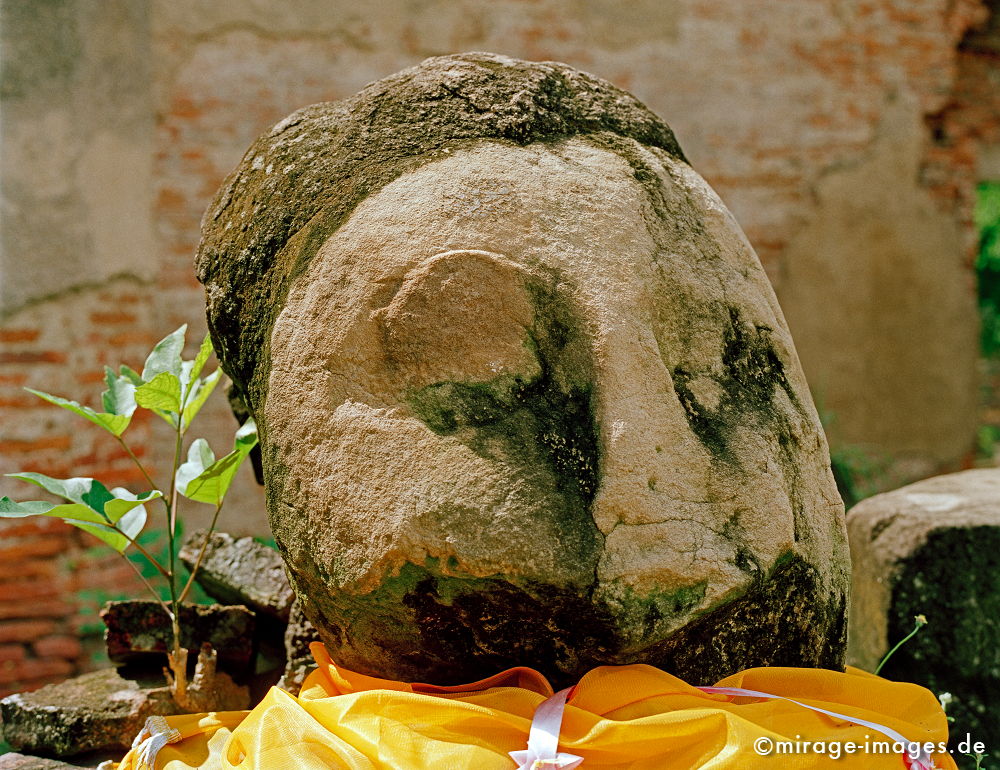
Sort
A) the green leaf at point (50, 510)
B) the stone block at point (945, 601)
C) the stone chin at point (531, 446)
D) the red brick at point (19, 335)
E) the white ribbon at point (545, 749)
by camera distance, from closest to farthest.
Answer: the white ribbon at point (545, 749) → the stone chin at point (531, 446) → the green leaf at point (50, 510) → the stone block at point (945, 601) → the red brick at point (19, 335)

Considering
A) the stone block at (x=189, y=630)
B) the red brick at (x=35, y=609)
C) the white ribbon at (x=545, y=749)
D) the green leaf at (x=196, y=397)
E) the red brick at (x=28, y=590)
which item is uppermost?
the green leaf at (x=196, y=397)

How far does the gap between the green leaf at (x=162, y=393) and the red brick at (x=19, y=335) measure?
201 centimetres

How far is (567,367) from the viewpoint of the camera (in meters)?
1.36

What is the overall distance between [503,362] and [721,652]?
1.69 ft

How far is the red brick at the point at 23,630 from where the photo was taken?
3.43 meters

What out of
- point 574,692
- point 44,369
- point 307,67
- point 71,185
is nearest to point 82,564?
point 44,369

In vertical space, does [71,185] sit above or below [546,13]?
below

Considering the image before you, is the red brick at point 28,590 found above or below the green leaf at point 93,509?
below

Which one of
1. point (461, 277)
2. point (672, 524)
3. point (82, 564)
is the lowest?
point (82, 564)

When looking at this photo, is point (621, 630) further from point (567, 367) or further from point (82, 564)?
point (82, 564)

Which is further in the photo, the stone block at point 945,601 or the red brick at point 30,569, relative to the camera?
the red brick at point 30,569

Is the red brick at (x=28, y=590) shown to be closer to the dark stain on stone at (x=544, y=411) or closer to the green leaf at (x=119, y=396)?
the green leaf at (x=119, y=396)

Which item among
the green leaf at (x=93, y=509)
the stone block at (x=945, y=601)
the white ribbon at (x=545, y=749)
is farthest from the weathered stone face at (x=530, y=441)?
the stone block at (x=945, y=601)

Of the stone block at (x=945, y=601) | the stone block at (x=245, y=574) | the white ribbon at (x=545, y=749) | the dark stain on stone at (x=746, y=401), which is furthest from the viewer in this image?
the stone block at (x=945, y=601)
